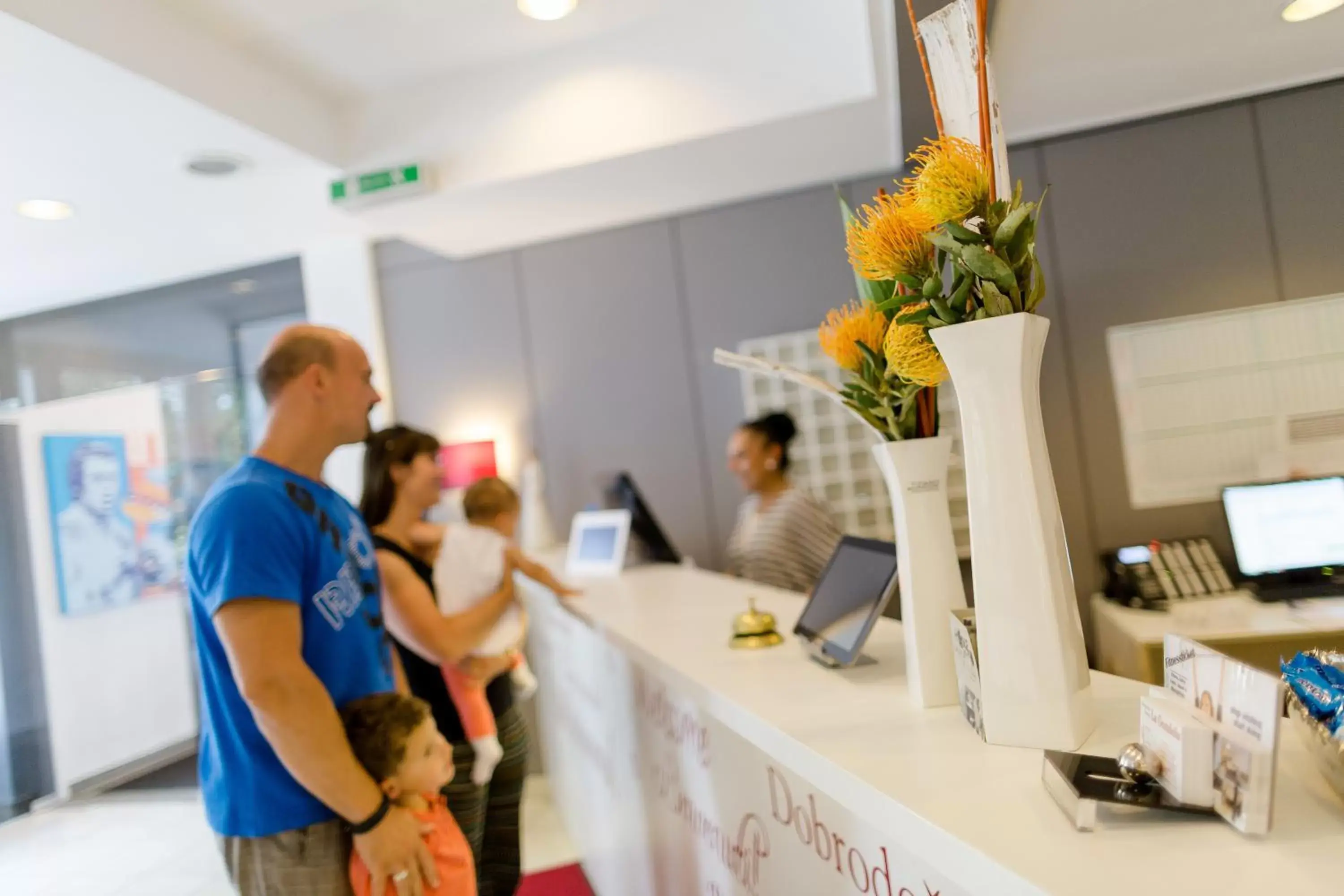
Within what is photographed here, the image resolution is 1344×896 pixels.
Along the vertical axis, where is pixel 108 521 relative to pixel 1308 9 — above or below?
below

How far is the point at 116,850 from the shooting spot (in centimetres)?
224

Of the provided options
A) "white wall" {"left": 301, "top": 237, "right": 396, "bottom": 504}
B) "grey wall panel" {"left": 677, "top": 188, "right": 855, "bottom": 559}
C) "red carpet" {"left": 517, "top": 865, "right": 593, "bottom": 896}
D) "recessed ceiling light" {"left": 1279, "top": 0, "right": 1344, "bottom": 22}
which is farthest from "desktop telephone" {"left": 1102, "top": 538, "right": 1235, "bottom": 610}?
"white wall" {"left": 301, "top": 237, "right": 396, "bottom": 504}

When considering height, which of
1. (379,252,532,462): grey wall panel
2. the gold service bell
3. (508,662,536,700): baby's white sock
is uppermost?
(379,252,532,462): grey wall panel

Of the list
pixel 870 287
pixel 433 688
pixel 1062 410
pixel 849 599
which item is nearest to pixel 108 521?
pixel 433 688

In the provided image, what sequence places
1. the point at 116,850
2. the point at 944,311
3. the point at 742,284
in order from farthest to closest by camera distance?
the point at 742,284 → the point at 116,850 → the point at 944,311

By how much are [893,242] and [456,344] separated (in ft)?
11.9

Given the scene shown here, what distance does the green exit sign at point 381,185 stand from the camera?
3.17m

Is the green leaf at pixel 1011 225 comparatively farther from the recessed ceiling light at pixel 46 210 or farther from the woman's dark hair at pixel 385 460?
the recessed ceiling light at pixel 46 210

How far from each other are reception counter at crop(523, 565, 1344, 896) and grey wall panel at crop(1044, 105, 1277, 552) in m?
0.29

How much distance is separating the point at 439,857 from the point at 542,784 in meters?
2.71

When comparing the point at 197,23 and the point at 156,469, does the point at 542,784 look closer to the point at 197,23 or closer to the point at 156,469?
the point at 156,469

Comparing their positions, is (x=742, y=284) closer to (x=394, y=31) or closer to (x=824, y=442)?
(x=824, y=442)

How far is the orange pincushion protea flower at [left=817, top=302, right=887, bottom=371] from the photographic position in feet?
3.55

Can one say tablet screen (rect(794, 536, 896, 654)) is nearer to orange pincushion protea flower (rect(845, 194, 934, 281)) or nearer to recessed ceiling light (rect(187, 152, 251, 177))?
orange pincushion protea flower (rect(845, 194, 934, 281))
